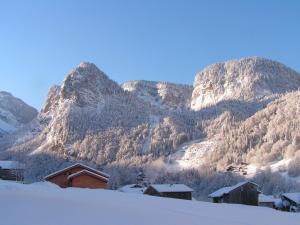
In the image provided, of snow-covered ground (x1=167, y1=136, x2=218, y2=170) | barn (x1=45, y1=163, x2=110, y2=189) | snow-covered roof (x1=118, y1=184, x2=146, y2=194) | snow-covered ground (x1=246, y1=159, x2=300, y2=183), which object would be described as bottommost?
barn (x1=45, y1=163, x2=110, y2=189)

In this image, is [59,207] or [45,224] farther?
[59,207]

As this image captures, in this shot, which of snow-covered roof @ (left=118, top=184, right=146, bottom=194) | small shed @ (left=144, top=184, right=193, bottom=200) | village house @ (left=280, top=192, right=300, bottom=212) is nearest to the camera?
small shed @ (left=144, top=184, right=193, bottom=200)

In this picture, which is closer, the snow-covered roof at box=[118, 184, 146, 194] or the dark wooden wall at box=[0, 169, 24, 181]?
the dark wooden wall at box=[0, 169, 24, 181]

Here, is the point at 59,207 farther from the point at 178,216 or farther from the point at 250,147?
the point at 250,147

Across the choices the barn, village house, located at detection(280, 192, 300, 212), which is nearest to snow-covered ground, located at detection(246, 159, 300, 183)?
village house, located at detection(280, 192, 300, 212)

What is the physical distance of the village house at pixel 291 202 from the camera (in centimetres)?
6419

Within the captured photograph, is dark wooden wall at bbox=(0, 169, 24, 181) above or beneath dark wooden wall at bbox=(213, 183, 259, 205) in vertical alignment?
above

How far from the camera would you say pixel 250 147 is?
16438cm

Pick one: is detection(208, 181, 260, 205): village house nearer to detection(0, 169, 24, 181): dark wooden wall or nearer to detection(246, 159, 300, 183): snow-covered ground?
detection(0, 169, 24, 181): dark wooden wall

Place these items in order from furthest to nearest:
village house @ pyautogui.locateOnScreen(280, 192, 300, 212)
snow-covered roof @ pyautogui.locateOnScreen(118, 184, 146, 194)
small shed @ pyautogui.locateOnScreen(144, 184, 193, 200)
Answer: snow-covered roof @ pyautogui.locateOnScreen(118, 184, 146, 194) → village house @ pyautogui.locateOnScreen(280, 192, 300, 212) → small shed @ pyautogui.locateOnScreen(144, 184, 193, 200)

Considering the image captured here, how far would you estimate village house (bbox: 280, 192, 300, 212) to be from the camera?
211 feet

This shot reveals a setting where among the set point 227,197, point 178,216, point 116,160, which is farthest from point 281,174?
point 178,216

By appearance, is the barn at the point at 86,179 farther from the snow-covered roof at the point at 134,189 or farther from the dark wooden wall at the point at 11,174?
the snow-covered roof at the point at 134,189

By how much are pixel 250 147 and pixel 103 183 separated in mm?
124861
